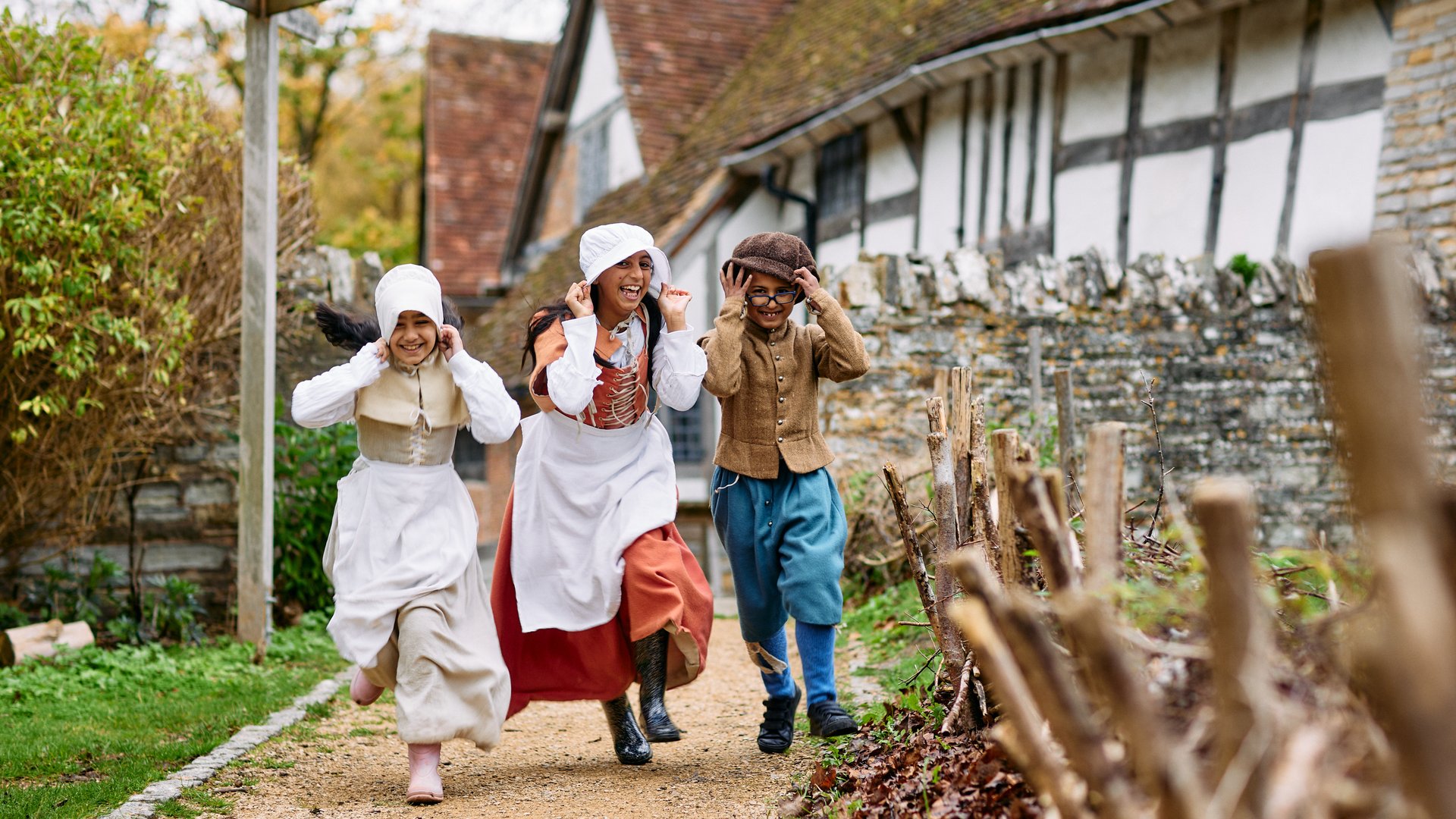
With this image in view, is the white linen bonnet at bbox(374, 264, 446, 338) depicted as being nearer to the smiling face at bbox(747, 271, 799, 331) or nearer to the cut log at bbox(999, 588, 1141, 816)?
the smiling face at bbox(747, 271, 799, 331)

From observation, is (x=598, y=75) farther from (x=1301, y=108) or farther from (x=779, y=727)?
(x=779, y=727)

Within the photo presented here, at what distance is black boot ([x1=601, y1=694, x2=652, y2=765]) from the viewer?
438 cm

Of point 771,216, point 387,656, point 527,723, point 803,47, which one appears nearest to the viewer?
point 387,656

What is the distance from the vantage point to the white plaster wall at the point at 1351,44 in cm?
863

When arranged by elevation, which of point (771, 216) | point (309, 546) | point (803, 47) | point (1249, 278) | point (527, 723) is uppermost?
point (803, 47)

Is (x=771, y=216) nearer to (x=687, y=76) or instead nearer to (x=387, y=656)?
(x=687, y=76)

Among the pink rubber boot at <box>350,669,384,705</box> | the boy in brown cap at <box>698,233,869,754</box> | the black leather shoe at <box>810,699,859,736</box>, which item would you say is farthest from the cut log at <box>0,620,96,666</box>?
the black leather shoe at <box>810,699,859,736</box>

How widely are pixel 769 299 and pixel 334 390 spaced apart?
1.43 meters

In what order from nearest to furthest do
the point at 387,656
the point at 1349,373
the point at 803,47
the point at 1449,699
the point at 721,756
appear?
the point at 1449,699 → the point at 1349,373 → the point at 387,656 → the point at 721,756 → the point at 803,47

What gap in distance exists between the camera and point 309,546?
729 cm

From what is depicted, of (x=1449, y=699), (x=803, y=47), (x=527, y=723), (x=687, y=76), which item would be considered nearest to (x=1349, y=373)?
(x=1449, y=699)

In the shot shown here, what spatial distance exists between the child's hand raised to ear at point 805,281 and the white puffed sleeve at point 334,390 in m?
1.36

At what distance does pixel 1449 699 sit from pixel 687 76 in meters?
16.0

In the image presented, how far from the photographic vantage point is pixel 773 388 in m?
4.41
